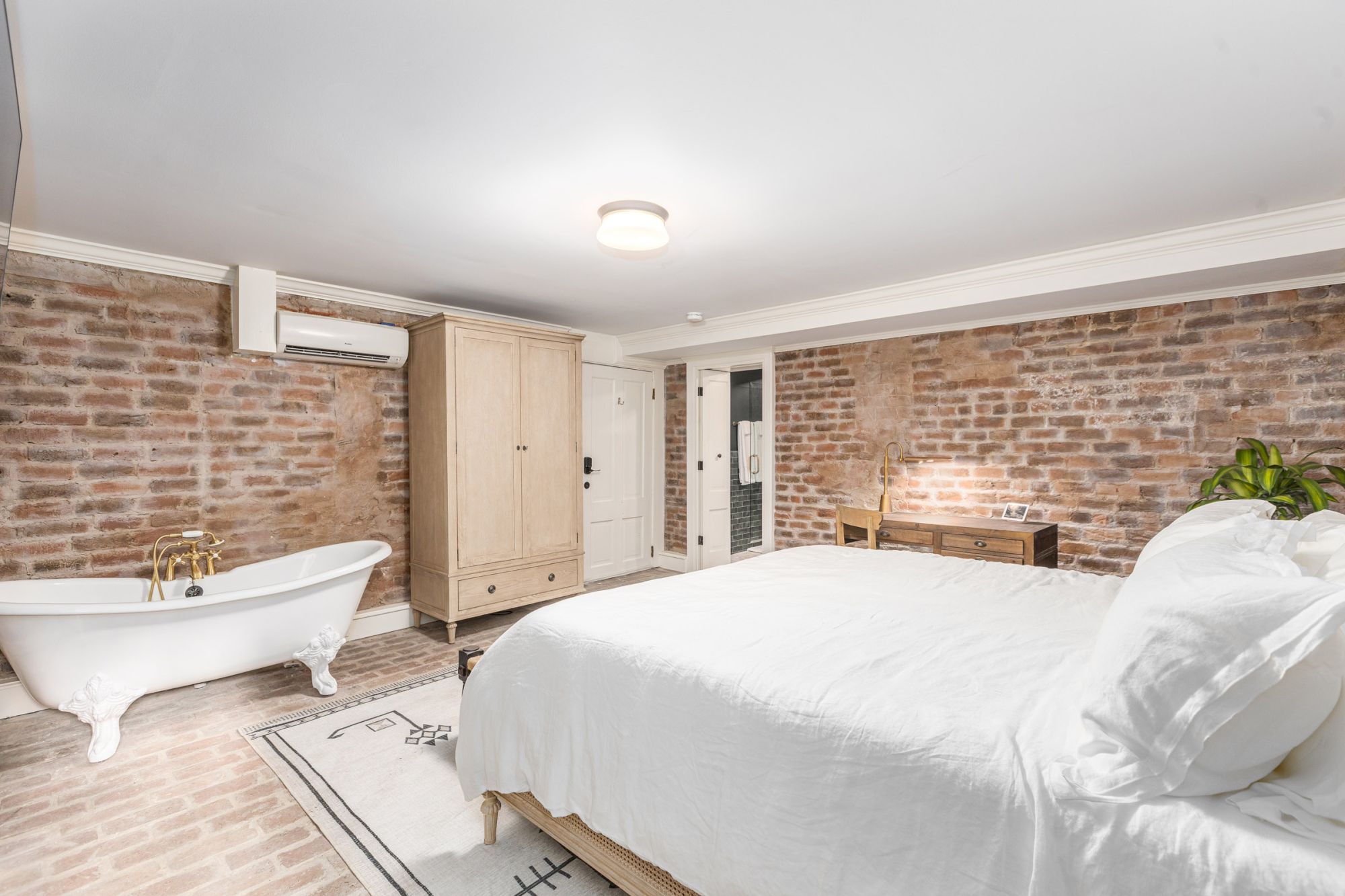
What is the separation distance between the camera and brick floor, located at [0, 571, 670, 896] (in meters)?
1.91

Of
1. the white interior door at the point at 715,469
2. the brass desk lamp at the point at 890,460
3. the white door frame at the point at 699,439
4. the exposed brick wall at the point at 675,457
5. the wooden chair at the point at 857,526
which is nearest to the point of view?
the wooden chair at the point at 857,526

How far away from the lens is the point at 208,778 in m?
2.46

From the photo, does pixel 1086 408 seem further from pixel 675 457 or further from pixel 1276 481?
pixel 675 457

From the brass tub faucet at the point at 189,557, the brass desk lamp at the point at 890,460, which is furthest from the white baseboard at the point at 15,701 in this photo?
the brass desk lamp at the point at 890,460

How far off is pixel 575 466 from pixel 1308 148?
4.11 m

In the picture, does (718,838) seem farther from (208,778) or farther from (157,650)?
(157,650)

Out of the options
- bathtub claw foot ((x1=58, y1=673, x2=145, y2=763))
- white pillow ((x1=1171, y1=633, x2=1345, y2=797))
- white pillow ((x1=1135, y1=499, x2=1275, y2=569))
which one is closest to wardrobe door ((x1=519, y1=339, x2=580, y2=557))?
bathtub claw foot ((x1=58, y1=673, x2=145, y2=763))

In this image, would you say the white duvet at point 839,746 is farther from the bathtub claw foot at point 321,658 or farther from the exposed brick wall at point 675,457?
the exposed brick wall at point 675,457

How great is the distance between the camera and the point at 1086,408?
3875mm

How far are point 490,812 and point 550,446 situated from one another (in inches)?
114

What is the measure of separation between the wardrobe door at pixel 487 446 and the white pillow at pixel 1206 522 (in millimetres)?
3527

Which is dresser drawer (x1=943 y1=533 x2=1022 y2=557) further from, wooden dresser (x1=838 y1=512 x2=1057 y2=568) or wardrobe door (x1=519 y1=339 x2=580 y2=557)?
wardrobe door (x1=519 y1=339 x2=580 y2=557)

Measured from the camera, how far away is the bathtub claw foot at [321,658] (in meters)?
3.25

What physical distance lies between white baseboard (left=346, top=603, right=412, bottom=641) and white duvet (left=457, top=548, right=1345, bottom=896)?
260cm
